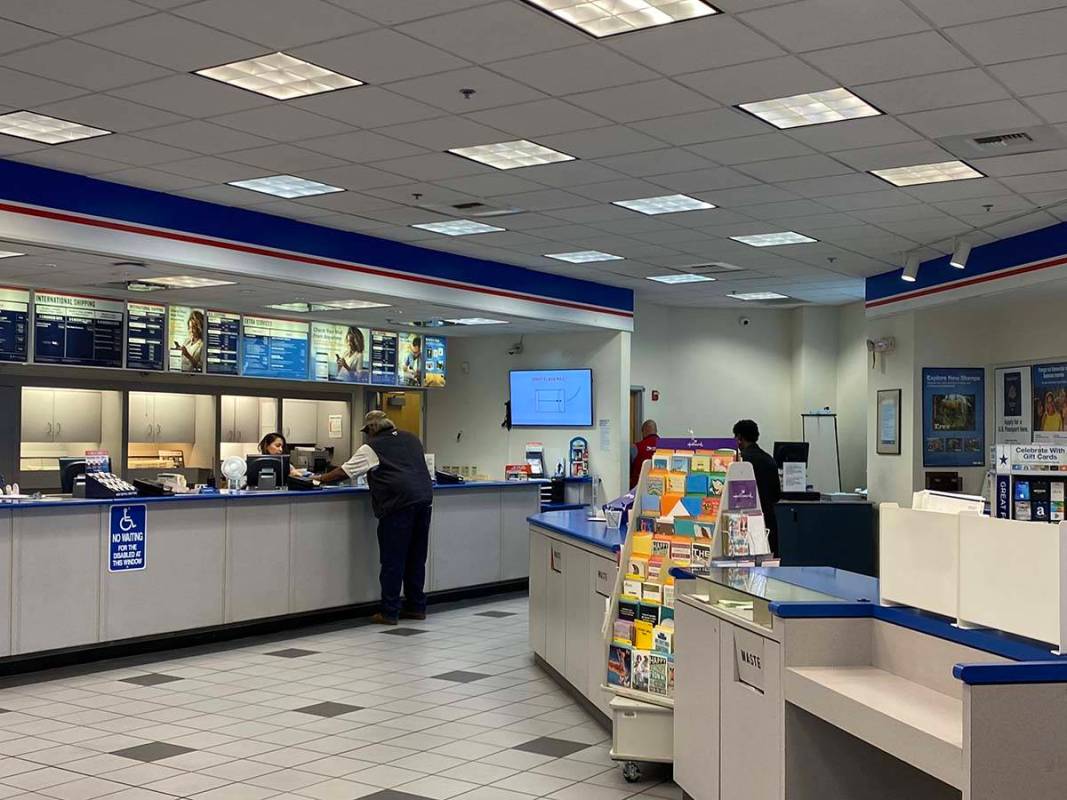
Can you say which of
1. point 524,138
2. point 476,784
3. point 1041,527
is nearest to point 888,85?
point 524,138

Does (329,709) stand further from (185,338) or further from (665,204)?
(185,338)

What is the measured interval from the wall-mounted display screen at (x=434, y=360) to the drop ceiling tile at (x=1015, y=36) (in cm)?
964

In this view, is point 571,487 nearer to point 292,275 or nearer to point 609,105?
point 292,275

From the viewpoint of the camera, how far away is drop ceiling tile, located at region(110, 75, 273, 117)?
587 centimetres

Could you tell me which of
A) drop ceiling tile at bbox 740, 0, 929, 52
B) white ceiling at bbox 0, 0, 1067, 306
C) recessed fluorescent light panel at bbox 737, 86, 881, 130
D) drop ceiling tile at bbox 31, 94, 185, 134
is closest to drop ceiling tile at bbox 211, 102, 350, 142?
white ceiling at bbox 0, 0, 1067, 306

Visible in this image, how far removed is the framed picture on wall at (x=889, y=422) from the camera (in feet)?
39.0

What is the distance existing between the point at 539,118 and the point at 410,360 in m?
7.88

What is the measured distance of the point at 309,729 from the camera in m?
6.07

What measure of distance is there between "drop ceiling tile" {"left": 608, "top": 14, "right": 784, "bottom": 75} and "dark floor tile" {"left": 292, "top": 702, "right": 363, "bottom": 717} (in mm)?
3850

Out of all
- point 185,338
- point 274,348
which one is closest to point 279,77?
point 185,338

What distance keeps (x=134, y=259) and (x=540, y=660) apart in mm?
4112

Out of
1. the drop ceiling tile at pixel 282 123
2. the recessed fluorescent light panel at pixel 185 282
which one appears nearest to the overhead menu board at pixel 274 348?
the recessed fluorescent light panel at pixel 185 282

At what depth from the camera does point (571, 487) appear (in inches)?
531

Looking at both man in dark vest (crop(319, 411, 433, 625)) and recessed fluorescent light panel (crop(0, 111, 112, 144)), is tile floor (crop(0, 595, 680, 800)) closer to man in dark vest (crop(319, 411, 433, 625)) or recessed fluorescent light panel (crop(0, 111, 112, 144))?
man in dark vest (crop(319, 411, 433, 625))
